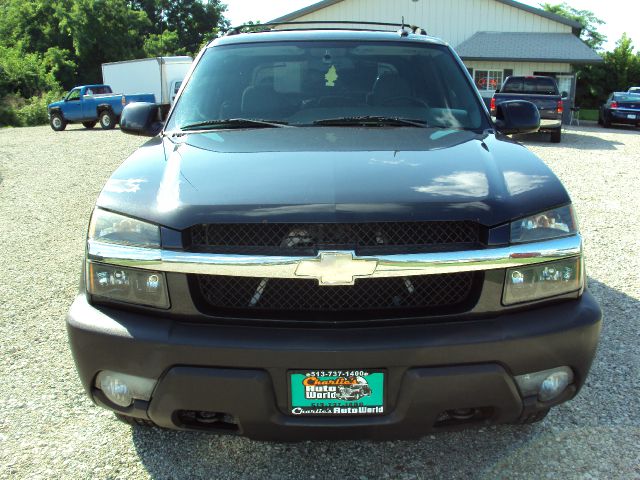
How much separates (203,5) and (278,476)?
6806 cm

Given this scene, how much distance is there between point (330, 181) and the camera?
7.30 ft

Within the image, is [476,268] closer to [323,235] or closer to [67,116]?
[323,235]

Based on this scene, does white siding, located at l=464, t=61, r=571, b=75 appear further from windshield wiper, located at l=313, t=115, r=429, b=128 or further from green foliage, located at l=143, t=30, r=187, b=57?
green foliage, located at l=143, t=30, r=187, b=57

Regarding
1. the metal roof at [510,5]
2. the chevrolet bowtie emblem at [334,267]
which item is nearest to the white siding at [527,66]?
the metal roof at [510,5]

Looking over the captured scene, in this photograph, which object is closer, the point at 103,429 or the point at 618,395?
the point at 103,429

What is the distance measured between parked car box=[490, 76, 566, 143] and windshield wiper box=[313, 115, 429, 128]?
12574 millimetres

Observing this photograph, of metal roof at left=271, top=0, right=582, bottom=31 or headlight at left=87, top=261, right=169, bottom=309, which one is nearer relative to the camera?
headlight at left=87, top=261, right=169, bottom=309

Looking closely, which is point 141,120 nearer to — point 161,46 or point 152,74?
point 152,74

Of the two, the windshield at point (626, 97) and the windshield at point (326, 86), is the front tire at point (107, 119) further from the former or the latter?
the windshield at point (326, 86)

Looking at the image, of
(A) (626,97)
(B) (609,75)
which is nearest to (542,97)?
(A) (626,97)

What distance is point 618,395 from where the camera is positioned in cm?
315

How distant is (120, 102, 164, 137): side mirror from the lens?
11.9 feet

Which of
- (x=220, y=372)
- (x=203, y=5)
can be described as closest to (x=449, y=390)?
(x=220, y=372)

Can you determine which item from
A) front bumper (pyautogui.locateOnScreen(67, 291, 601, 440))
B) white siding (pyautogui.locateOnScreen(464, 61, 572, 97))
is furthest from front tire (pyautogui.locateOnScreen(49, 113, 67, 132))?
front bumper (pyautogui.locateOnScreen(67, 291, 601, 440))
